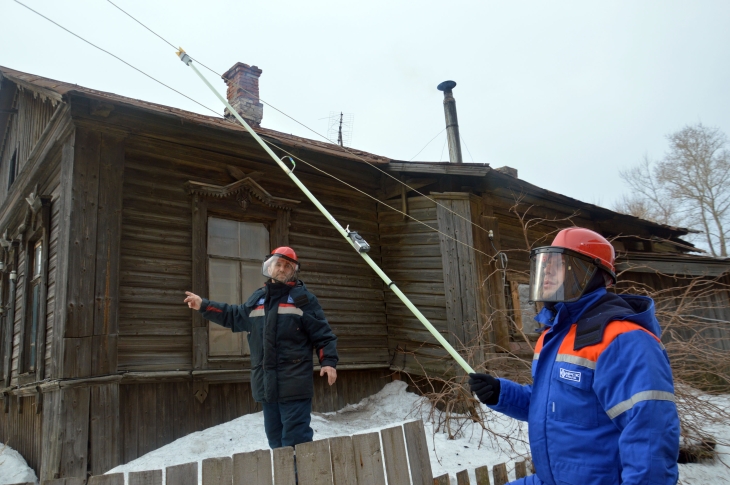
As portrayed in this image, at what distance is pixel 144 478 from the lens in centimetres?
226

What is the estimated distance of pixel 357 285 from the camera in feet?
27.1

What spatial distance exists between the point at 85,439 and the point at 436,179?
5.76 m

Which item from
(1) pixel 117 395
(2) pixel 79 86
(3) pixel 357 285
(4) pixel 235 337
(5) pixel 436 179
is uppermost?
(2) pixel 79 86

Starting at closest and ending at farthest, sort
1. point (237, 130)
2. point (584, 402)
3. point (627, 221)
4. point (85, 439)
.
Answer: point (584, 402) < point (85, 439) < point (237, 130) < point (627, 221)

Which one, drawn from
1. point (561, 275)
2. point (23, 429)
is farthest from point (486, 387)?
point (23, 429)

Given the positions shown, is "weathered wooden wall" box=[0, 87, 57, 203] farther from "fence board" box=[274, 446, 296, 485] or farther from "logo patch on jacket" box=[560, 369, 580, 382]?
"logo patch on jacket" box=[560, 369, 580, 382]

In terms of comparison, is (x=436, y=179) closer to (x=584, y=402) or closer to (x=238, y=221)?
(x=238, y=221)

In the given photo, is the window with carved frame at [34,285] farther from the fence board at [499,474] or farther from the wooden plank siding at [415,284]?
the fence board at [499,474]

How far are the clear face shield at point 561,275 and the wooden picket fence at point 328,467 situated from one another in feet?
3.90

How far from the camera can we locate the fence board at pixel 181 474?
7.60 ft

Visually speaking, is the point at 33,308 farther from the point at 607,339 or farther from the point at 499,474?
the point at 607,339

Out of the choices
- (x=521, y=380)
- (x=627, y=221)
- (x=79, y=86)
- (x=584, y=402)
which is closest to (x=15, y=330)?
(x=79, y=86)

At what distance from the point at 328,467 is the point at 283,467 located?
0.25m

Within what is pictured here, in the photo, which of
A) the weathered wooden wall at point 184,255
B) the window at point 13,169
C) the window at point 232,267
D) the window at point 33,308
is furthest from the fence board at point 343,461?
the window at point 13,169
